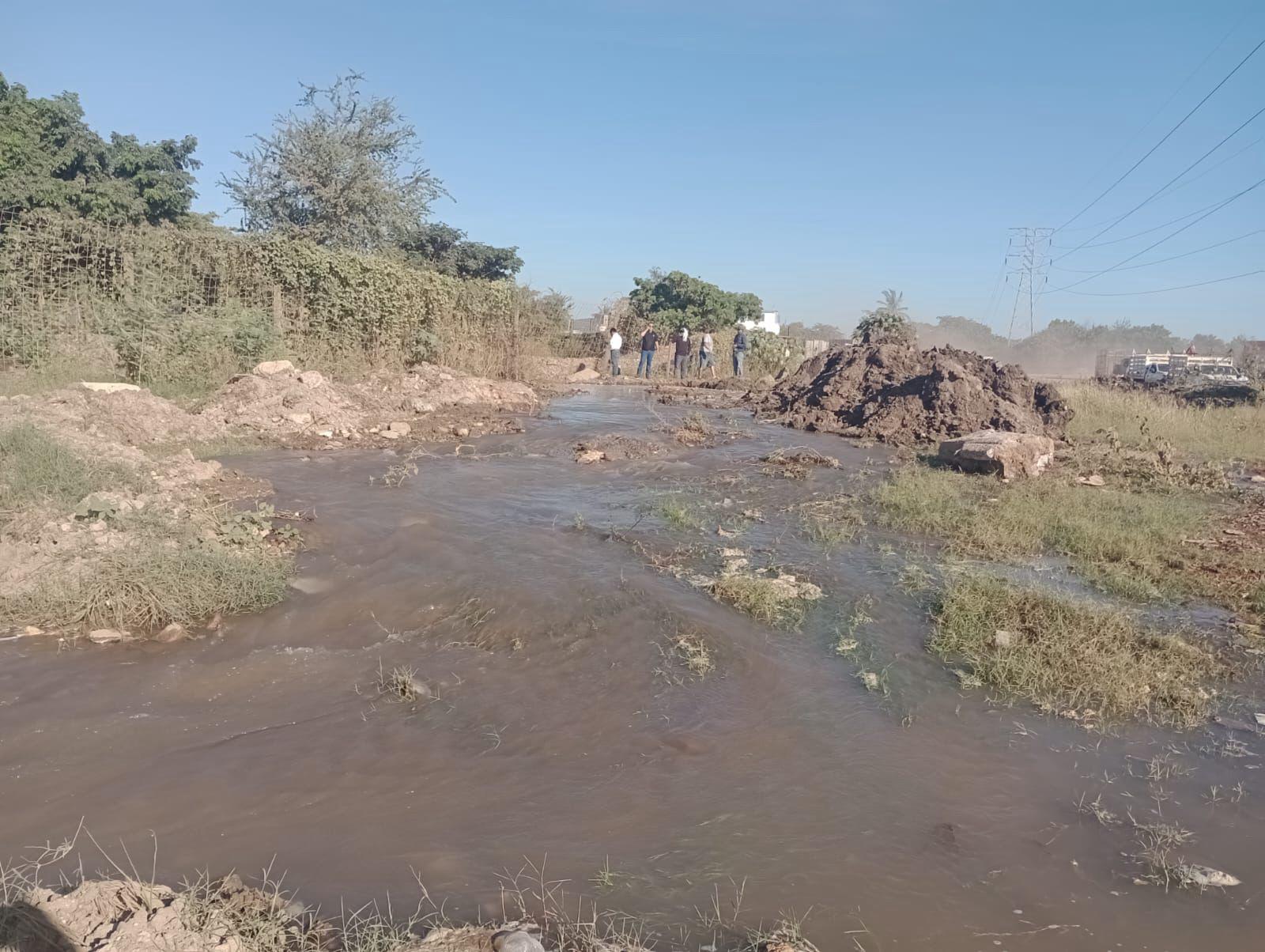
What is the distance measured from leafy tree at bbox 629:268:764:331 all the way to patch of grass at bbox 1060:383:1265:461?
13.6 metres

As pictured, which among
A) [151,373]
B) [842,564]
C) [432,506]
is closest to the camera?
[842,564]

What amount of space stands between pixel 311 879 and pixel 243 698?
1.47m

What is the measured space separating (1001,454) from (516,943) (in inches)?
343

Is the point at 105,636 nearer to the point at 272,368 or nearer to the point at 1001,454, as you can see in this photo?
the point at 272,368

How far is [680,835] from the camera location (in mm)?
3045

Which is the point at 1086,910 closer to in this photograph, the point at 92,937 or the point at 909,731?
the point at 909,731

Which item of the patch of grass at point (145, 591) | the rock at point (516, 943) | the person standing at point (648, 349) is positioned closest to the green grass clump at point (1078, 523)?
the rock at point (516, 943)

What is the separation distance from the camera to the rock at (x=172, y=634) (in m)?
4.39

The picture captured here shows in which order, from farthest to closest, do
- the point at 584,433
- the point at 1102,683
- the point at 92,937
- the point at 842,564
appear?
the point at 584,433 < the point at 842,564 < the point at 1102,683 < the point at 92,937

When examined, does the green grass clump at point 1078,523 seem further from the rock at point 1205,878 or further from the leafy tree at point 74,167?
the leafy tree at point 74,167

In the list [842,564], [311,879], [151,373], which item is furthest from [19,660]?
[151,373]

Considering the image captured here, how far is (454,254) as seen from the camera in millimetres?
23875

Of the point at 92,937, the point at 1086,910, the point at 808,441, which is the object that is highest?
the point at 808,441

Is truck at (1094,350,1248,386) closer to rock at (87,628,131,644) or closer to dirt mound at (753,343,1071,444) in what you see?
dirt mound at (753,343,1071,444)
